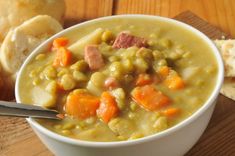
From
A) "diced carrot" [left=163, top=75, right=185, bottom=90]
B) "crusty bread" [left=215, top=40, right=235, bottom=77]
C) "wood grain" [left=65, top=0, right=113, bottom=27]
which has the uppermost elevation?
"diced carrot" [left=163, top=75, right=185, bottom=90]

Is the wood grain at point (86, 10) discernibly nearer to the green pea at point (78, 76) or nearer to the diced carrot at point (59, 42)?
the diced carrot at point (59, 42)

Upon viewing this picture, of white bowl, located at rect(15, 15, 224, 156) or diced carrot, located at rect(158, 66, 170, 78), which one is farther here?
diced carrot, located at rect(158, 66, 170, 78)

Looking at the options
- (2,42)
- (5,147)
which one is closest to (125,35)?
(5,147)

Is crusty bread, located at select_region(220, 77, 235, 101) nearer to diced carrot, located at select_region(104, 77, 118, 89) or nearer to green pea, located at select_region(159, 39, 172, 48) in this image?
green pea, located at select_region(159, 39, 172, 48)

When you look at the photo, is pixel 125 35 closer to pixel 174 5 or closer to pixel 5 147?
pixel 5 147

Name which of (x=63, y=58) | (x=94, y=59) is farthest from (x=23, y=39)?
(x=94, y=59)

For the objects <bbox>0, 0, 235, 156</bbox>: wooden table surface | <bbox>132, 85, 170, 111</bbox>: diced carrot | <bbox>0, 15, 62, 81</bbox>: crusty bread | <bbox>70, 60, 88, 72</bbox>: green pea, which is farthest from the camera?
<bbox>0, 15, 62, 81</bbox>: crusty bread

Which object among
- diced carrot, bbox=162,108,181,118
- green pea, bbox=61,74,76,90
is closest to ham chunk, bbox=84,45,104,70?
green pea, bbox=61,74,76,90
